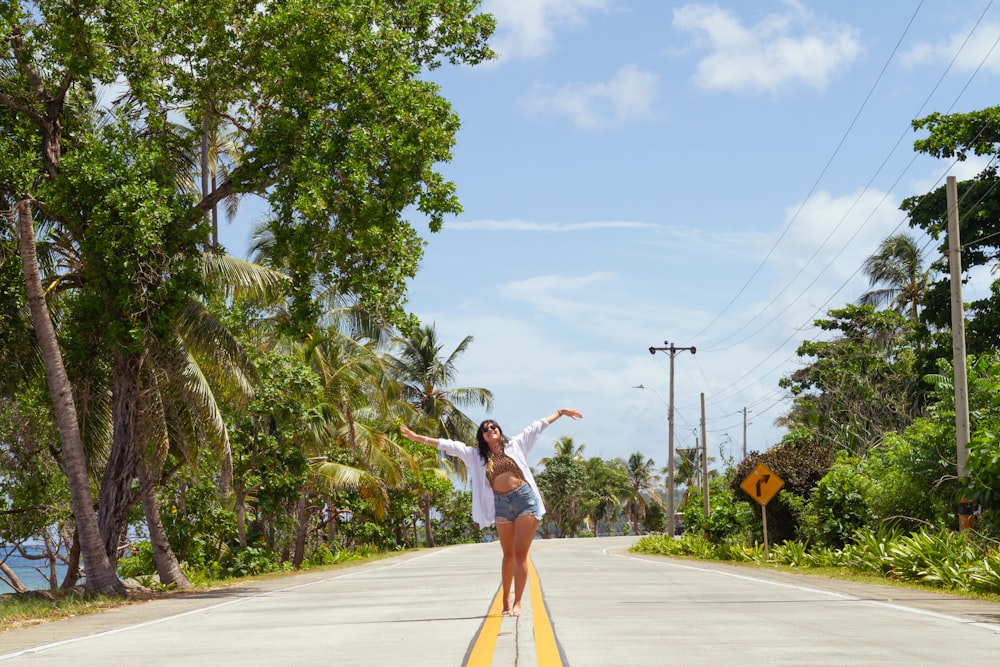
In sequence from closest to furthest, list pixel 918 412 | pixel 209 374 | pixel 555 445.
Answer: pixel 209 374 → pixel 918 412 → pixel 555 445

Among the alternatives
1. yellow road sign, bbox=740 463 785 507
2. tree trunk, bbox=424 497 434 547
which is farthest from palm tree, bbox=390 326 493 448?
yellow road sign, bbox=740 463 785 507

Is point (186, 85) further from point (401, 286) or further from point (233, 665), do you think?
point (233, 665)

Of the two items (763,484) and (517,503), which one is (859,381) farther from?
(517,503)

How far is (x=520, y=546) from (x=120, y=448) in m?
10.9

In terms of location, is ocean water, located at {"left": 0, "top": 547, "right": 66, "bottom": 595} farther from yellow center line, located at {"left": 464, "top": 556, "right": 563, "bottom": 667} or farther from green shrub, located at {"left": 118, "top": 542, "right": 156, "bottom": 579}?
yellow center line, located at {"left": 464, "top": 556, "right": 563, "bottom": 667}

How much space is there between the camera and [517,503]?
10000 millimetres

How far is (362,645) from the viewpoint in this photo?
337 inches

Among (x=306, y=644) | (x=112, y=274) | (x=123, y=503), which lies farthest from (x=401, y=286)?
(x=306, y=644)

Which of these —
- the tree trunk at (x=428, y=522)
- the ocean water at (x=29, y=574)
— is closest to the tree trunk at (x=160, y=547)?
the ocean water at (x=29, y=574)

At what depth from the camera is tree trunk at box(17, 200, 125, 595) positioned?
1655 cm

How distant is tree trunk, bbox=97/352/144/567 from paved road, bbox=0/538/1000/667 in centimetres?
350

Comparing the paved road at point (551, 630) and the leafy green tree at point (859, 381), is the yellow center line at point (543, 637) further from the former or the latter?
the leafy green tree at point (859, 381)

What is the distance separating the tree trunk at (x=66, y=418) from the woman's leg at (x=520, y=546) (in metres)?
9.24

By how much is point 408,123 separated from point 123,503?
817 cm
